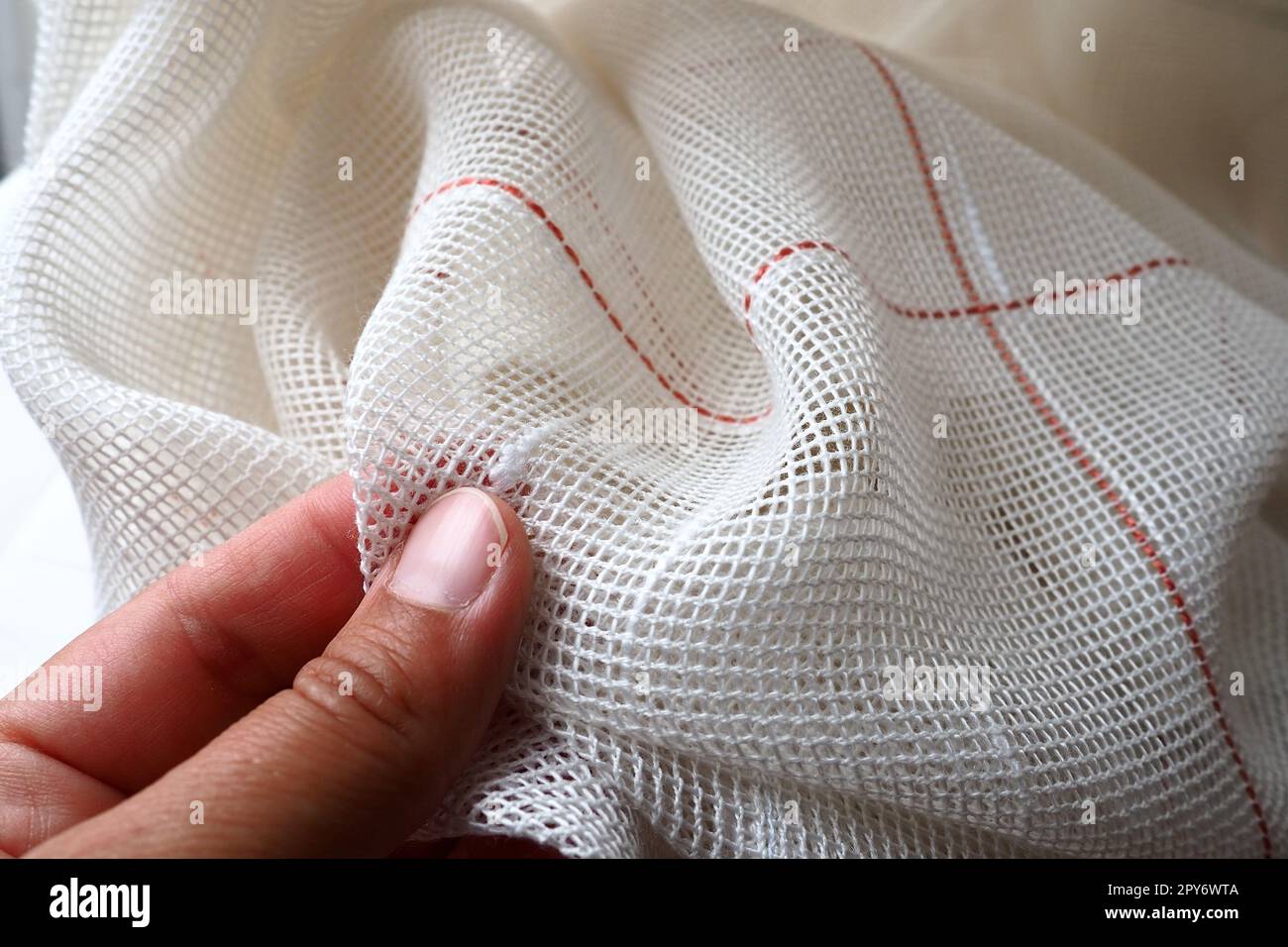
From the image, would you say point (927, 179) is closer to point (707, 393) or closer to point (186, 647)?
point (707, 393)

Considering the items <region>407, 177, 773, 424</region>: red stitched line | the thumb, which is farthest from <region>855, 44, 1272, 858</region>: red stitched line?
the thumb

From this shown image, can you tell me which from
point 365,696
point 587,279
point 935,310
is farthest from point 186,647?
point 935,310

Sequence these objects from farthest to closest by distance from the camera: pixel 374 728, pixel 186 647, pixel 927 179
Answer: pixel 927 179 < pixel 186 647 < pixel 374 728

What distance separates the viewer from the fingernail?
0.47 m

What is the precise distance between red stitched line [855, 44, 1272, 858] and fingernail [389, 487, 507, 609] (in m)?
0.35

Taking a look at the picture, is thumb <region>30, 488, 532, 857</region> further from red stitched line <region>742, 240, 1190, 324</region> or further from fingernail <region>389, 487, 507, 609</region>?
red stitched line <region>742, 240, 1190, 324</region>

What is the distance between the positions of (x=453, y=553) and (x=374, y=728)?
86 millimetres

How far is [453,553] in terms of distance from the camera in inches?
18.8

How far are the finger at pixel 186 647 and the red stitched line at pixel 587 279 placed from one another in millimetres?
179

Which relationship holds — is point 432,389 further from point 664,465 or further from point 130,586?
point 130,586
